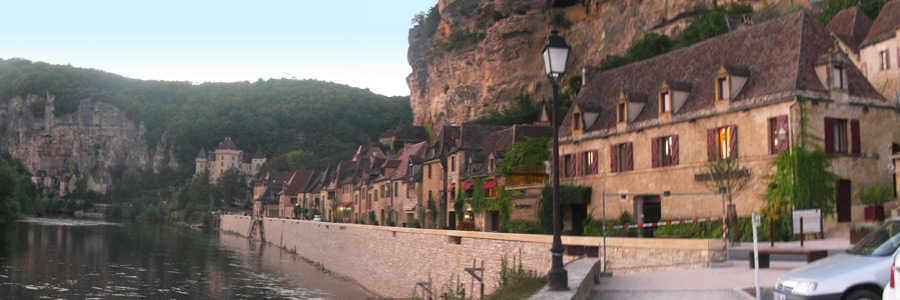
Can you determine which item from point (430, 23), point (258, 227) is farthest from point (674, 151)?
point (430, 23)

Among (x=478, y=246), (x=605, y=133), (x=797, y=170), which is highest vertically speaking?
(x=605, y=133)

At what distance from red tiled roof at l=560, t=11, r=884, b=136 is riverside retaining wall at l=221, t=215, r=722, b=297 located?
9576 mm

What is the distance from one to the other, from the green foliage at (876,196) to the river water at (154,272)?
2136 centimetres

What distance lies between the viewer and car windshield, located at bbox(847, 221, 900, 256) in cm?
1034

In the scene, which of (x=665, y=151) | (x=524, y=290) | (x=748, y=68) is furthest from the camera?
(x=665, y=151)

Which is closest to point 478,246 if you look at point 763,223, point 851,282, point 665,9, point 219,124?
point 763,223

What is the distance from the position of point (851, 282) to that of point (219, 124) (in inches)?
7934

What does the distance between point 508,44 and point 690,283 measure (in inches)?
2445

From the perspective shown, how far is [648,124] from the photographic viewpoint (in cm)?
3019

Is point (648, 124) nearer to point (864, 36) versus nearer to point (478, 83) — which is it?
point (864, 36)

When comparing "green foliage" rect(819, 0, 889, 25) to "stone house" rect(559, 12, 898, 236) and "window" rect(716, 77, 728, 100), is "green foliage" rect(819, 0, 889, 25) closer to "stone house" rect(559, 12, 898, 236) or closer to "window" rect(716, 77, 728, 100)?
"stone house" rect(559, 12, 898, 236)

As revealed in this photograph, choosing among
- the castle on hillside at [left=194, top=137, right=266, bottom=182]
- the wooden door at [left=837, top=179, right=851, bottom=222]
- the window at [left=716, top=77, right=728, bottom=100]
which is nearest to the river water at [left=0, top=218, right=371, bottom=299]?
the window at [left=716, top=77, right=728, bottom=100]

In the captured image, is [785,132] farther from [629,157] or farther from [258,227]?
[258,227]

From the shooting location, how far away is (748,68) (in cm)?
2717
